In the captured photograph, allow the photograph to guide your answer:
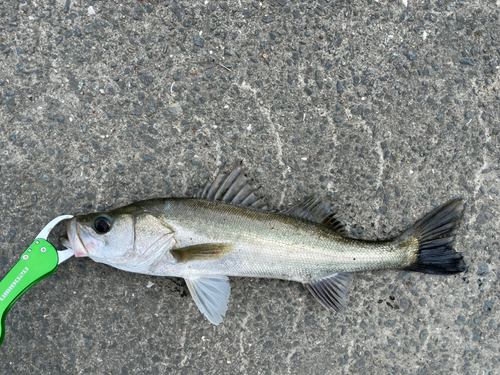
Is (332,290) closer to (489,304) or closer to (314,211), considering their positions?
(314,211)

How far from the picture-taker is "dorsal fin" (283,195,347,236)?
279 centimetres

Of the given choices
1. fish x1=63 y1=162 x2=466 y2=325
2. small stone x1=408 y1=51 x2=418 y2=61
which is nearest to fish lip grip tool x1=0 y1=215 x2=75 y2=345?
fish x1=63 y1=162 x2=466 y2=325

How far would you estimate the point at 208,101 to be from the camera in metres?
2.96

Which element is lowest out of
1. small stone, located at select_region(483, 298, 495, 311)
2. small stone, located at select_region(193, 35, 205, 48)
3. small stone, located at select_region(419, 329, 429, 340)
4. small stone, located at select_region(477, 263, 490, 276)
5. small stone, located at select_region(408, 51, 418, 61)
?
small stone, located at select_region(419, 329, 429, 340)

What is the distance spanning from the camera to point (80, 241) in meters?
2.50

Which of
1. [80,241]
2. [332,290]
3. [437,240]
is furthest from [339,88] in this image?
[80,241]

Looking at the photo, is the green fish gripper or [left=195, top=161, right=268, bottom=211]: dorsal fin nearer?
the green fish gripper

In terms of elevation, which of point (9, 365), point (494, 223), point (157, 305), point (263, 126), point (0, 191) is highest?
point (263, 126)

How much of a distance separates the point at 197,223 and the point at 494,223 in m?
2.47

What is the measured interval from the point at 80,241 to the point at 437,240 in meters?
2.60

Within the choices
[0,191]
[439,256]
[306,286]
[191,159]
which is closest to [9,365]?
[0,191]

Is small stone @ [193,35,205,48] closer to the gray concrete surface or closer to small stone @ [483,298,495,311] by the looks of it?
the gray concrete surface

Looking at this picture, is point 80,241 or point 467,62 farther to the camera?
point 467,62

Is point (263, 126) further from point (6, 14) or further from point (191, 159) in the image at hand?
point (6, 14)
